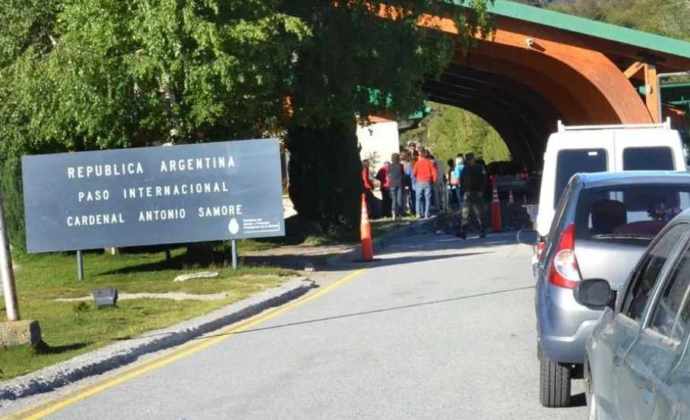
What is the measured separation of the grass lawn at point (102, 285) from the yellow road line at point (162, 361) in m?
0.75

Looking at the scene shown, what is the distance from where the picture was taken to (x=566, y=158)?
13.9 meters

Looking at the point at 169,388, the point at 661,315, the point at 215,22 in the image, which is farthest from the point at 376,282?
the point at 661,315

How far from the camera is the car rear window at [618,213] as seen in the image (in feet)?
28.9

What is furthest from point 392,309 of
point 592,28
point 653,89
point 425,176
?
point 425,176

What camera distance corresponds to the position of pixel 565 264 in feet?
28.4

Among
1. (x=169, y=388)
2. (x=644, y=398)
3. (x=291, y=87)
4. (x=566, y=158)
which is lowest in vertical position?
(x=169, y=388)

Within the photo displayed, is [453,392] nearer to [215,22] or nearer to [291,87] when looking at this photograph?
[215,22]

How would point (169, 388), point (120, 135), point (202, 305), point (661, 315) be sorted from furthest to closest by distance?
1. point (120, 135)
2. point (202, 305)
3. point (169, 388)
4. point (661, 315)

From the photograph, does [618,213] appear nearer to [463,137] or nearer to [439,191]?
[439,191]

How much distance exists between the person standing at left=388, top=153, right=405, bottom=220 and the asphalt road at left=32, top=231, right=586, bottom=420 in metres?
17.6

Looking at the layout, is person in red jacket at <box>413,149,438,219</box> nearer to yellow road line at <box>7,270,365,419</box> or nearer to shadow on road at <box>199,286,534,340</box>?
yellow road line at <box>7,270,365,419</box>

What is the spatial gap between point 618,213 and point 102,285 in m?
12.7

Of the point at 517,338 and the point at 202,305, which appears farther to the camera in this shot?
the point at 202,305

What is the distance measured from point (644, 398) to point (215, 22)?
1637 centimetres
